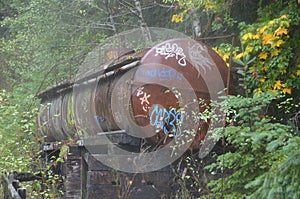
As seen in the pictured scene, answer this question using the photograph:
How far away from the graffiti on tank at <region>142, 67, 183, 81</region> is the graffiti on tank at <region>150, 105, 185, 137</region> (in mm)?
478

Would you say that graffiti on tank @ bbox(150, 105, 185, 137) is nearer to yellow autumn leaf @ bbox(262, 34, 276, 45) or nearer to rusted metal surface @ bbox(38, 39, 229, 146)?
rusted metal surface @ bbox(38, 39, 229, 146)

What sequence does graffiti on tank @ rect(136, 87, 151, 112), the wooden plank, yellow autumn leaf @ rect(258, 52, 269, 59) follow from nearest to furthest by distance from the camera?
graffiti on tank @ rect(136, 87, 151, 112) → yellow autumn leaf @ rect(258, 52, 269, 59) → the wooden plank

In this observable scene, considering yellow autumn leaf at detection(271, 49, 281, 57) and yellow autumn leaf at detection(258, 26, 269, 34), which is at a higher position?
yellow autumn leaf at detection(258, 26, 269, 34)

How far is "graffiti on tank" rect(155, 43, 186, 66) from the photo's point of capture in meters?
6.81

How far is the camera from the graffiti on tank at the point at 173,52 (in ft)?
22.3

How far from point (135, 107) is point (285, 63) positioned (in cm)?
276

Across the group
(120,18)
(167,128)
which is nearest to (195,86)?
(167,128)

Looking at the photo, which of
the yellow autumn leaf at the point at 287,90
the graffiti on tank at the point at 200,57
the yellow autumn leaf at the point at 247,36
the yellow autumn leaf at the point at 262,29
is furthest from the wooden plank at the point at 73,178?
the yellow autumn leaf at the point at 262,29

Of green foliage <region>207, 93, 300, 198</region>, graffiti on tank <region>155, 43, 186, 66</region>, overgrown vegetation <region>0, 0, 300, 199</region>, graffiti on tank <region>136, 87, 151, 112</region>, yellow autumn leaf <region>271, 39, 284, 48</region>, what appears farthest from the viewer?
yellow autumn leaf <region>271, 39, 284, 48</region>

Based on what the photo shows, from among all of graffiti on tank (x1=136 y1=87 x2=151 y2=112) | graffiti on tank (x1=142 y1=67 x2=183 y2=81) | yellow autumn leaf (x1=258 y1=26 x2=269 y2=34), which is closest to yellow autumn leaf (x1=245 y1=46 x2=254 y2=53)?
yellow autumn leaf (x1=258 y1=26 x2=269 y2=34)

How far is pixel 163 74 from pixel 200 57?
858 millimetres

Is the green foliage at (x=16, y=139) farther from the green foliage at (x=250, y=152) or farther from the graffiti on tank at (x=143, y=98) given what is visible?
the green foliage at (x=250, y=152)

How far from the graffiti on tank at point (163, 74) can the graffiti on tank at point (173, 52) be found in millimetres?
209

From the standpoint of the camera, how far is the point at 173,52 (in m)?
6.88
